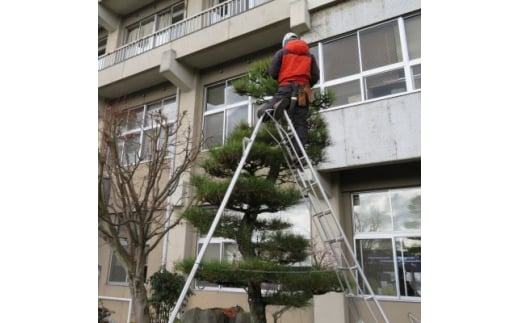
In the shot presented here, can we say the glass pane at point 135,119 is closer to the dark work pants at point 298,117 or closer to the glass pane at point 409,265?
the dark work pants at point 298,117

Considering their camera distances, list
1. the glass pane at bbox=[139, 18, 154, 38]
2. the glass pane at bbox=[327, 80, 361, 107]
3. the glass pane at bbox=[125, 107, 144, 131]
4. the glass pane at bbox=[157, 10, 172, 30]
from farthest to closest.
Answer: the glass pane at bbox=[139, 18, 154, 38] → the glass pane at bbox=[157, 10, 172, 30] → the glass pane at bbox=[125, 107, 144, 131] → the glass pane at bbox=[327, 80, 361, 107]

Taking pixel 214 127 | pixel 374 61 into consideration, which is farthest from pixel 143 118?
pixel 374 61

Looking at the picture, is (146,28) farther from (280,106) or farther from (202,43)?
(280,106)

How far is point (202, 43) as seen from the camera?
6445 mm

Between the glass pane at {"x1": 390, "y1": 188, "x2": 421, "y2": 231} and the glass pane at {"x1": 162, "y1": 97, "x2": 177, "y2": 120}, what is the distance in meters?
4.84

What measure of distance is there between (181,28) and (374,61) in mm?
4505

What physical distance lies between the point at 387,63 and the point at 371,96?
520 millimetres

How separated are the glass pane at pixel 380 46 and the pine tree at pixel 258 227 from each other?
233cm

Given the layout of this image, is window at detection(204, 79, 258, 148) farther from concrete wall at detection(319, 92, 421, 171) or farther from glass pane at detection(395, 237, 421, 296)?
glass pane at detection(395, 237, 421, 296)

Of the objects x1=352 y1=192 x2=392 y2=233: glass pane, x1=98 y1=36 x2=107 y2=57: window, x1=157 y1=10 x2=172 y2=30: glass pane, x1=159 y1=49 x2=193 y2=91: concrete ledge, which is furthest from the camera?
x1=98 y1=36 x2=107 y2=57: window

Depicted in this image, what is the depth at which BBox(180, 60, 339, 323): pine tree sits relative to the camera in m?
2.35

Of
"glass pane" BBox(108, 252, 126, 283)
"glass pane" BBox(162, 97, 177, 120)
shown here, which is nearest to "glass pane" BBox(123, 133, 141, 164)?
"glass pane" BBox(162, 97, 177, 120)
